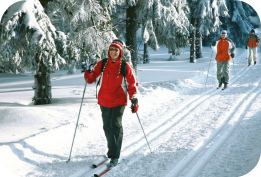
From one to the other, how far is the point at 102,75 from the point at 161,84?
669cm

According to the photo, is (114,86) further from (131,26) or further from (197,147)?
(131,26)

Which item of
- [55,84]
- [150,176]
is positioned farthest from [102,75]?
[55,84]

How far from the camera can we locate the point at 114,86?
4.22 meters

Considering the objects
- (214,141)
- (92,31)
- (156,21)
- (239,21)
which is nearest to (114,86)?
(214,141)

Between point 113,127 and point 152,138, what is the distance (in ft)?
3.96

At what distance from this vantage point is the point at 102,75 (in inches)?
170

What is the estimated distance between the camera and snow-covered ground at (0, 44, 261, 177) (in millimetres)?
3988

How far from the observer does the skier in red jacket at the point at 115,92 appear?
420 cm

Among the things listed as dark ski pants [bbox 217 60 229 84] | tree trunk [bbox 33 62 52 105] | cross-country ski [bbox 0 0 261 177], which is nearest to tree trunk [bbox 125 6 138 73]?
cross-country ski [bbox 0 0 261 177]

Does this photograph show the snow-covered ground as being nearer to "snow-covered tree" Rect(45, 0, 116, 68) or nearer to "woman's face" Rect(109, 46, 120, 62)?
"snow-covered tree" Rect(45, 0, 116, 68)

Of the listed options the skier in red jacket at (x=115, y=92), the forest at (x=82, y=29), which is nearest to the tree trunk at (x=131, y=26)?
the forest at (x=82, y=29)

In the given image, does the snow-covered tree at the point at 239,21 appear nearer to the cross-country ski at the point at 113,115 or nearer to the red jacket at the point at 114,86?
the cross-country ski at the point at 113,115

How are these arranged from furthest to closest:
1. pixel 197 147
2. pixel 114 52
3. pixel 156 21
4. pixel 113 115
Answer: pixel 156 21 → pixel 197 147 → pixel 113 115 → pixel 114 52

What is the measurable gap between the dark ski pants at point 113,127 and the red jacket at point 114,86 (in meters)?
0.12
